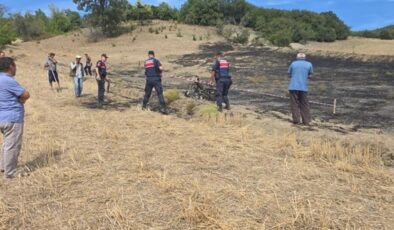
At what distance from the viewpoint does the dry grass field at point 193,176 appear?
6.50m

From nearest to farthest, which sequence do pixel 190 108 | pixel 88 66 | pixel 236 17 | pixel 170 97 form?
1. pixel 190 108
2. pixel 170 97
3. pixel 88 66
4. pixel 236 17

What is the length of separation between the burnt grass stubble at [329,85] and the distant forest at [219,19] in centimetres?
1319

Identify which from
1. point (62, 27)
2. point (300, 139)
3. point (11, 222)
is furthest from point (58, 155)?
point (62, 27)

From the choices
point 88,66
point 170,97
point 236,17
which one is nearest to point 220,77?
point 170,97

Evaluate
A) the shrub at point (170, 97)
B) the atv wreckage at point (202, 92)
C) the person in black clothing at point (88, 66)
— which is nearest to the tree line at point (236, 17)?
the person in black clothing at point (88, 66)

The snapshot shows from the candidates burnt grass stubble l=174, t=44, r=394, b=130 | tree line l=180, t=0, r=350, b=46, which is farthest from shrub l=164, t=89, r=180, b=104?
tree line l=180, t=0, r=350, b=46

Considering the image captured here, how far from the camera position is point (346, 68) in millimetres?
31578

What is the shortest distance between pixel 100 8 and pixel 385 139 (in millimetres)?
49819

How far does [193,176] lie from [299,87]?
6.44 metres

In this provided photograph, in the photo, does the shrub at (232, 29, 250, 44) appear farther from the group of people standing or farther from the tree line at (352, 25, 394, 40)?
the group of people standing

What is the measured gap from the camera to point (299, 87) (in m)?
13.9

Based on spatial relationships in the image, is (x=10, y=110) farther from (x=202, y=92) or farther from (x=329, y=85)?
(x=329, y=85)

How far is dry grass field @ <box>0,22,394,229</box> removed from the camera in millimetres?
6500

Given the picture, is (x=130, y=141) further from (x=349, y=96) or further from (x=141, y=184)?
(x=349, y=96)
